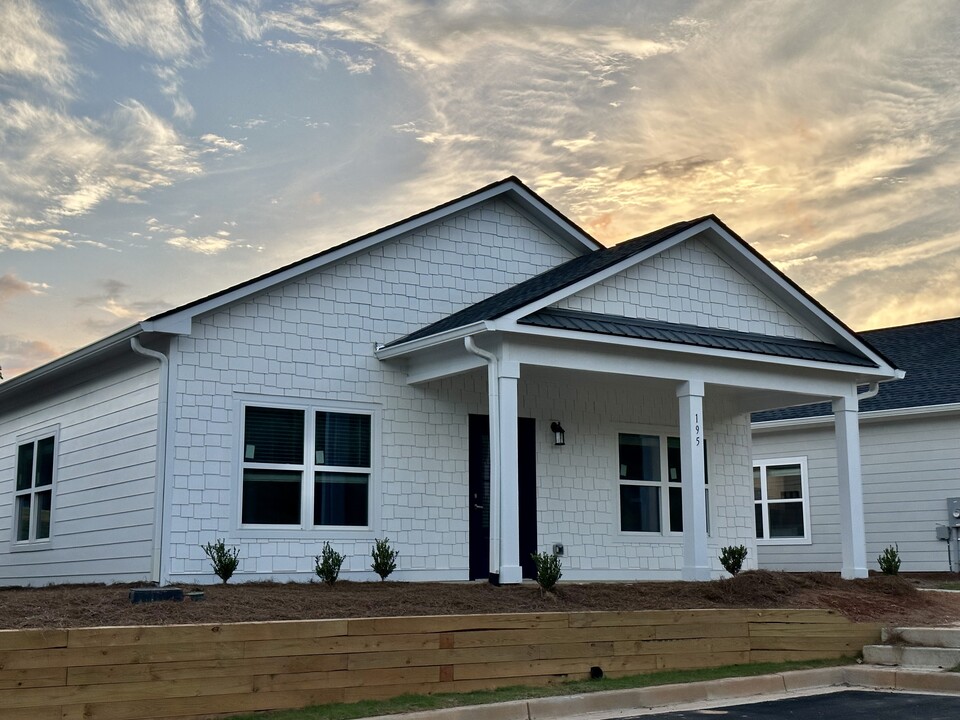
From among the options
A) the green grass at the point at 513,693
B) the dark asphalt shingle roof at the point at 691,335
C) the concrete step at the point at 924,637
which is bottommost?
the green grass at the point at 513,693

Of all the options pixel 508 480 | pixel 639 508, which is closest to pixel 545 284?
pixel 508 480

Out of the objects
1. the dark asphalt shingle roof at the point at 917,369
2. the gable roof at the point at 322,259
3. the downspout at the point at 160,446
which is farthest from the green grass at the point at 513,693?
the dark asphalt shingle roof at the point at 917,369

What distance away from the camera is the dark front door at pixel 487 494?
15.8 meters

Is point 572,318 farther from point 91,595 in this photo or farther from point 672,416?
point 91,595

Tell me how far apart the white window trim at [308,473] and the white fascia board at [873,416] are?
9.68 m

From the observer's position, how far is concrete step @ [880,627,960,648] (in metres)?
12.0

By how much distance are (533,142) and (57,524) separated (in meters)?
10.1

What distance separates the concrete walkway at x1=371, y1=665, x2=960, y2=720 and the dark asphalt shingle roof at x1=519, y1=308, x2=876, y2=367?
16.1ft

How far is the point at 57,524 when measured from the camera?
54.7ft

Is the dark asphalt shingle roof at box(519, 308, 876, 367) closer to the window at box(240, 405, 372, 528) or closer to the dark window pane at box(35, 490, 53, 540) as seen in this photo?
the window at box(240, 405, 372, 528)

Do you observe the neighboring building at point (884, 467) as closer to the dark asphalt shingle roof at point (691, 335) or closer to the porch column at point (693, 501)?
the dark asphalt shingle roof at point (691, 335)

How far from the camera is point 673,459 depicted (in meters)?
18.2

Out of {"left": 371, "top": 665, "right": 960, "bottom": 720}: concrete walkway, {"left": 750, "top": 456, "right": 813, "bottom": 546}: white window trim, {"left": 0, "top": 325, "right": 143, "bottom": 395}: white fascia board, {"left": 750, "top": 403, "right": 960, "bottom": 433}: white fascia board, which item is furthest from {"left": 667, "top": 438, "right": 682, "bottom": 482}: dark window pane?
{"left": 0, "top": 325, "right": 143, "bottom": 395}: white fascia board

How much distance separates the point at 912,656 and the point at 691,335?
5205mm
